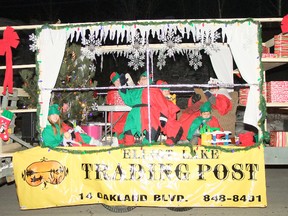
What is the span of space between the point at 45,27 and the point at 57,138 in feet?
5.82

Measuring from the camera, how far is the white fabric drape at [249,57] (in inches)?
209

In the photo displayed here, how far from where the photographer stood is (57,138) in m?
5.44

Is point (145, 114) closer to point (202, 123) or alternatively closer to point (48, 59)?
point (202, 123)

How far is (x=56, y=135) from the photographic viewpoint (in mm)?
5461

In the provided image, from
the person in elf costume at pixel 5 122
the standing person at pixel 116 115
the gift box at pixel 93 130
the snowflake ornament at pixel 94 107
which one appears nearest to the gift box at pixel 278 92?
the standing person at pixel 116 115

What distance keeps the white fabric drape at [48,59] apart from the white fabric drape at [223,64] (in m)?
3.86

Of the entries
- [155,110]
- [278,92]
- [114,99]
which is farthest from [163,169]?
[114,99]

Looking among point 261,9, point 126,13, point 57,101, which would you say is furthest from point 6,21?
point 261,9

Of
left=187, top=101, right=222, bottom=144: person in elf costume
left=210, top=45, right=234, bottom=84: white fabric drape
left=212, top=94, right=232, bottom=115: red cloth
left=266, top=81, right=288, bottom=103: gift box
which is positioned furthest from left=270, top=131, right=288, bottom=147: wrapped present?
left=210, top=45, right=234, bottom=84: white fabric drape

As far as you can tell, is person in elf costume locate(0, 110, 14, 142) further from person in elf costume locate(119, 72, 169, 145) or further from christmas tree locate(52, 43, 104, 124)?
person in elf costume locate(119, 72, 169, 145)

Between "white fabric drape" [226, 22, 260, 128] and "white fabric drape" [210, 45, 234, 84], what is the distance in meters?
2.65

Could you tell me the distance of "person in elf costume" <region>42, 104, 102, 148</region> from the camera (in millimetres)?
5375

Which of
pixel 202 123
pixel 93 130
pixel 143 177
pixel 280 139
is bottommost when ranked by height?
pixel 143 177

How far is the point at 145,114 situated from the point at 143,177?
1.19m
